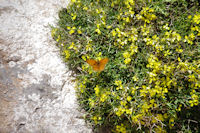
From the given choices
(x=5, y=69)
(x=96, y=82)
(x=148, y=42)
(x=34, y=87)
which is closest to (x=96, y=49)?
(x=96, y=82)

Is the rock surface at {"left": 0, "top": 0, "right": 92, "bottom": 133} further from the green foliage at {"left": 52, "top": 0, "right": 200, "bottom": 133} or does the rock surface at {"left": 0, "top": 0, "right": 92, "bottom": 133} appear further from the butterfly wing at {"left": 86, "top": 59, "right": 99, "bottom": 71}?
the butterfly wing at {"left": 86, "top": 59, "right": 99, "bottom": 71}

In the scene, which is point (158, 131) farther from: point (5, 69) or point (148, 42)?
point (5, 69)

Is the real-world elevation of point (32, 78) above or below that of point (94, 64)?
below

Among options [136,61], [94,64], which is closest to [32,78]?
[94,64]

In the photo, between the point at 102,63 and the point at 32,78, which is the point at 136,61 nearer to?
the point at 102,63

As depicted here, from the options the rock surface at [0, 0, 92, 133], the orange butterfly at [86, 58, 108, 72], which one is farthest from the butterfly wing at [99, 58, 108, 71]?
the rock surface at [0, 0, 92, 133]

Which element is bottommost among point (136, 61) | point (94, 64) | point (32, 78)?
A: point (32, 78)
